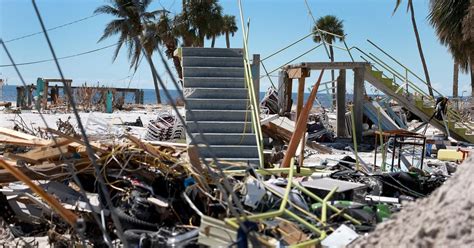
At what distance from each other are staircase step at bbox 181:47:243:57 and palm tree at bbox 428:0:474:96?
19.7 meters

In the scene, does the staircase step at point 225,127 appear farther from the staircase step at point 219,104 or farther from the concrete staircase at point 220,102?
the staircase step at point 219,104

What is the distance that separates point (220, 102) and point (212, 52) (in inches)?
72.5

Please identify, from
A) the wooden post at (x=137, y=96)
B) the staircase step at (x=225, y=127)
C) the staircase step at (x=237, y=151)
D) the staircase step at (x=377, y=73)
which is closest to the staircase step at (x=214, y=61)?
the staircase step at (x=225, y=127)

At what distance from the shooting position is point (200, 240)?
4.51 meters

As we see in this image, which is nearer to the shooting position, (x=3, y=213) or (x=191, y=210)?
(x=191, y=210)

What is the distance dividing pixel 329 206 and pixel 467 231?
314 centimetres

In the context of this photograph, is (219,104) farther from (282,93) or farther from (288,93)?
(288,93)

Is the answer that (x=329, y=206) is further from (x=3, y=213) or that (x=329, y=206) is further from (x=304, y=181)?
(x=3, y=213)

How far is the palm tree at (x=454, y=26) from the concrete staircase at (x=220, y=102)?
796 inches

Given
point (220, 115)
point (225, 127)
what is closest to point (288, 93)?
point (220, 115)

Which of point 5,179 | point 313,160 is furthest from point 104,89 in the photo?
point 5,179

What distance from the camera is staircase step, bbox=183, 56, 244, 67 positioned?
1230 cm

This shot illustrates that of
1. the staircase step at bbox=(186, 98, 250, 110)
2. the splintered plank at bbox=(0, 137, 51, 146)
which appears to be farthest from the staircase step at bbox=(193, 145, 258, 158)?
the splintered plank at bbox=(0, 137, 51, 146)

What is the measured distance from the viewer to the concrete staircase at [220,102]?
10.1 meters
